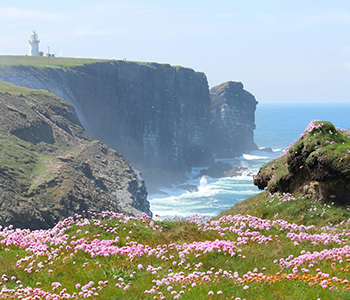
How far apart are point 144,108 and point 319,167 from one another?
142m

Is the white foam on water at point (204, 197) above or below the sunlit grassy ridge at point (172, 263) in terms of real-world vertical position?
below

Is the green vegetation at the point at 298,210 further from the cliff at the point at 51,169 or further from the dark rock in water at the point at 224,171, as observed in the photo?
the dark rock in water at the point at 224,171

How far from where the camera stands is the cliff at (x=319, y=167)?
52.1 feet

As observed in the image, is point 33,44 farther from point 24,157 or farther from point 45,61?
point 24,157

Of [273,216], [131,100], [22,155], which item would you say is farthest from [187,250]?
[131,100]

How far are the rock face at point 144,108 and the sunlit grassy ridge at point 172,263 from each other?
342 ft

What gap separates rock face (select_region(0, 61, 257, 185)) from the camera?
132250 millimetres

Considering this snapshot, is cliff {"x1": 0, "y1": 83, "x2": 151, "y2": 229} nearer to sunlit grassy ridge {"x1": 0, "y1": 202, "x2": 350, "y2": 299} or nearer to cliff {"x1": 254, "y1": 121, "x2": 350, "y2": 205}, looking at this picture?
cliff {"x1": 254, "y1": 121, "x2": 350, "y2": 205}

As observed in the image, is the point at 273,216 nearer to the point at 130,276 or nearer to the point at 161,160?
the point at 130,276

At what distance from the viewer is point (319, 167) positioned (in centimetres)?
1636

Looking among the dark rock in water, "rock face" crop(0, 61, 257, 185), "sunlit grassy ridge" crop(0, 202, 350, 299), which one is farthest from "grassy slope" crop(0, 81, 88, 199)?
the dark rock in water

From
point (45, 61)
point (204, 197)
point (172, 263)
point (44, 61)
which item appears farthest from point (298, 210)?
point (45, 61)

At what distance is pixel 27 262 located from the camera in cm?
929

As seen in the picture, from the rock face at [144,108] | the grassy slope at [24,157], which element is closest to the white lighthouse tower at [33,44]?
the rock face at [144,108]
